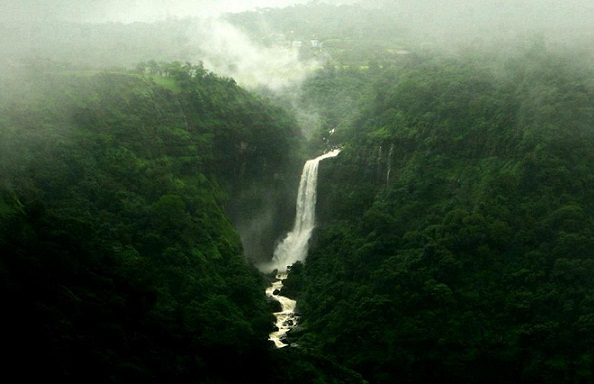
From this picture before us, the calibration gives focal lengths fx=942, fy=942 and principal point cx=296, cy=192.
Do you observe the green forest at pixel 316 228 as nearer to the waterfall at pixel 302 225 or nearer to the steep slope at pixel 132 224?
the steep slope at pixel 132 224

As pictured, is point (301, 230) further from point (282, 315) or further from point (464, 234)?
point (464, 234)

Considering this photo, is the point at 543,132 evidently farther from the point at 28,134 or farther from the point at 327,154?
the point at 28,134

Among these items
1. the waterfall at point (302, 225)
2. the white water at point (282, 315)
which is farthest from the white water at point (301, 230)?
the white water at point (282, 315)

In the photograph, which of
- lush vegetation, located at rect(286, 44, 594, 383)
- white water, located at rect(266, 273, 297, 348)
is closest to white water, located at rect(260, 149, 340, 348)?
white water, located at rect(266, 273, 297, 348)

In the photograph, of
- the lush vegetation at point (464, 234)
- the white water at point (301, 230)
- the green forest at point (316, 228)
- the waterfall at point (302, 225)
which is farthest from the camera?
the waterfall at point (302, 225)

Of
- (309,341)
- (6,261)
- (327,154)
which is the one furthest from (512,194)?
(6,261)

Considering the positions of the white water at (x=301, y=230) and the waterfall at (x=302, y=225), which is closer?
the white water at (x=301, y=230)
